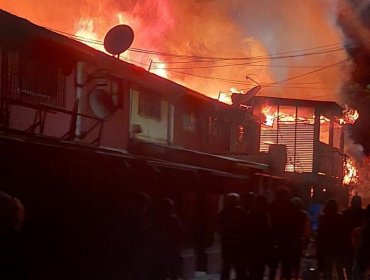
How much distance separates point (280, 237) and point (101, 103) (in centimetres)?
546

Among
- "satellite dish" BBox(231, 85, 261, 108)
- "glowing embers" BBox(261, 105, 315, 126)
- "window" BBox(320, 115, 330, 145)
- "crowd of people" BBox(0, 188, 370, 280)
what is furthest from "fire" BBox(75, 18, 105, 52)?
"crowd of people" BBox(0, 188, 370, 280)

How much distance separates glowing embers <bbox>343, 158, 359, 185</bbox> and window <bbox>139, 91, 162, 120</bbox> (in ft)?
67.3

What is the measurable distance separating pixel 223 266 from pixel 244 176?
795cm

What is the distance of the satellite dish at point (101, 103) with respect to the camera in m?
14.8

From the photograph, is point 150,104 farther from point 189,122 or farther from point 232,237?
point 232,237

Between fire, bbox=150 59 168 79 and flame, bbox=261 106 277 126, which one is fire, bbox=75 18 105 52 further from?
flame, bbox=261 106 277 126

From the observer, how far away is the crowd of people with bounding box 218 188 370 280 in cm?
1170

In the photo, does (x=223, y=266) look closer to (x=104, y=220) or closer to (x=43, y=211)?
(x=104, y=220)

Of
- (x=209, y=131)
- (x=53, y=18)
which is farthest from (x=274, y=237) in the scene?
(x=53, y=18)

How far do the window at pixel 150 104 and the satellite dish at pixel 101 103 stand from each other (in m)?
2.91

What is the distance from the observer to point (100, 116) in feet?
49.0

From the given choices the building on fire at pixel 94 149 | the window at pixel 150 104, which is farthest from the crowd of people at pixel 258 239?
the window at pixel 150 104

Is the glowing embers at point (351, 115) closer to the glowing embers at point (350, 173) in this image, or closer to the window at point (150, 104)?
the glowing embers at point (350, 173)

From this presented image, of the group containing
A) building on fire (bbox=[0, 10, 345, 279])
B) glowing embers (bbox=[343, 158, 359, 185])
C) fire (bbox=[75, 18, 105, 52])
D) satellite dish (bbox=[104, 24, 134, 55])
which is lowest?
glowing embers (bbox=[343, 158, 359, 185])
